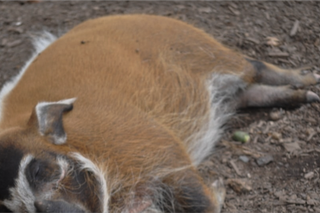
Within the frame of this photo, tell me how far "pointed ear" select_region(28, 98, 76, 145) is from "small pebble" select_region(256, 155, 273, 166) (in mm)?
1489

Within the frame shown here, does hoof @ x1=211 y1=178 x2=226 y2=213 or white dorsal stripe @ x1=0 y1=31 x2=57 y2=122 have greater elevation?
white dorsal stripe @ x1=0 y1=31 x2=57 y2=122

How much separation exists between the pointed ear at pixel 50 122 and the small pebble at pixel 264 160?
4.89 feet

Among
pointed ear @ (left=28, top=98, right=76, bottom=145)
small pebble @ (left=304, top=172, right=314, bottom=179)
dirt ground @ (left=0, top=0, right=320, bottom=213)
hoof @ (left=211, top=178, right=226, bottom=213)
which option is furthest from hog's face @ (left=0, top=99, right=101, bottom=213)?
small pebble @ (left=304, top=172, right=314, bottom=179)

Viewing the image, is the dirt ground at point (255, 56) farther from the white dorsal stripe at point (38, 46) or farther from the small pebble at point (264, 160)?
the white dorsal stripe at point (38, 46)

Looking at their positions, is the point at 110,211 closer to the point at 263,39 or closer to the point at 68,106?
the point at 68,106

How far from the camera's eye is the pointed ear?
254cm

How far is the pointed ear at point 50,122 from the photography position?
2535mm

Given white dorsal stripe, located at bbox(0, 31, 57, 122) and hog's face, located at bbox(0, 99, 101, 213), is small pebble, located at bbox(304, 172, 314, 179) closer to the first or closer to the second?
hog's face, located at bbox(0, 99, 101, 213)

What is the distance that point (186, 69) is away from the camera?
3.74 meters

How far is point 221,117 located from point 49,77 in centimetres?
145

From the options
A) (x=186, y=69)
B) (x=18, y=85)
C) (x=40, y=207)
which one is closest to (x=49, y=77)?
(x=18, y=85)

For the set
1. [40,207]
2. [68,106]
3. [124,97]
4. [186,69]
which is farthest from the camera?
[186,69]

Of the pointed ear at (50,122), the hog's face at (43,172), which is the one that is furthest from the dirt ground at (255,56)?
the pointed ear at (50,122)

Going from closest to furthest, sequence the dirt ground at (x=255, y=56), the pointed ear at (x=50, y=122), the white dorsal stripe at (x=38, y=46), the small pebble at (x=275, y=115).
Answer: the pointed ear at (x=50, y=122), the dirt ground at (x=255, y=56), the small pebble at (x=275, y=115), the white dorsal stripe at (x=38, y=46)
